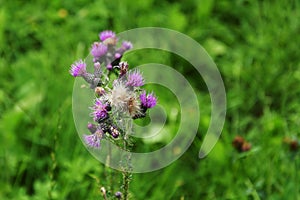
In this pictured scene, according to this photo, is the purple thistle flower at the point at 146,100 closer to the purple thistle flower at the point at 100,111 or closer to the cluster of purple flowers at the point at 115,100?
the cluster of purple flowers at the point at 115,100

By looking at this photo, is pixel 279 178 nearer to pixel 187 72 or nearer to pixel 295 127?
pixel 295 127

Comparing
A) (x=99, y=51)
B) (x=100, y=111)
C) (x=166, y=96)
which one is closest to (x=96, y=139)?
(x=100, y=111)

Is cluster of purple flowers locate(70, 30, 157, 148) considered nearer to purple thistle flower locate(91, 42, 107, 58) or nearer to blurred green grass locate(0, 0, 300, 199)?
purple thistle flower locate(91, 42, 107, 58)

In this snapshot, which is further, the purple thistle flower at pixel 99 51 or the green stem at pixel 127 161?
the purple thistle flower at pixel 99 51

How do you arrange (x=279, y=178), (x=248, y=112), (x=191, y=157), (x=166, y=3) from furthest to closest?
(x=166, y=3) < (x=248, y=112) < (x=191, y=157) < (x=279, y=178)

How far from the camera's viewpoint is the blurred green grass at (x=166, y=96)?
2318 millimetres

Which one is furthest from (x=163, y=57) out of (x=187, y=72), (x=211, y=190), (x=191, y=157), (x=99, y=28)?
(x=211, y=190)

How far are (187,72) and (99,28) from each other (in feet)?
2.17

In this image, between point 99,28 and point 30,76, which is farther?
point 99,28

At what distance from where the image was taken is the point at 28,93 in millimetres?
2754

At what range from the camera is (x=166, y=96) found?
2.88m

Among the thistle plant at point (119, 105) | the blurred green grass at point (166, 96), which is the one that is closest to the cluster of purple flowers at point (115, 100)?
the thistle plant at point (119, 105)

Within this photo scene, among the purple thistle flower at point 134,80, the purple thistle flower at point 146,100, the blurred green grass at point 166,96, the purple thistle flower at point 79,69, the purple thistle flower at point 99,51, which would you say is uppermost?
the blurred green grass at point 166,96

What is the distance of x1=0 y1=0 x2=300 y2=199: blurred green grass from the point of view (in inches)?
91.3
